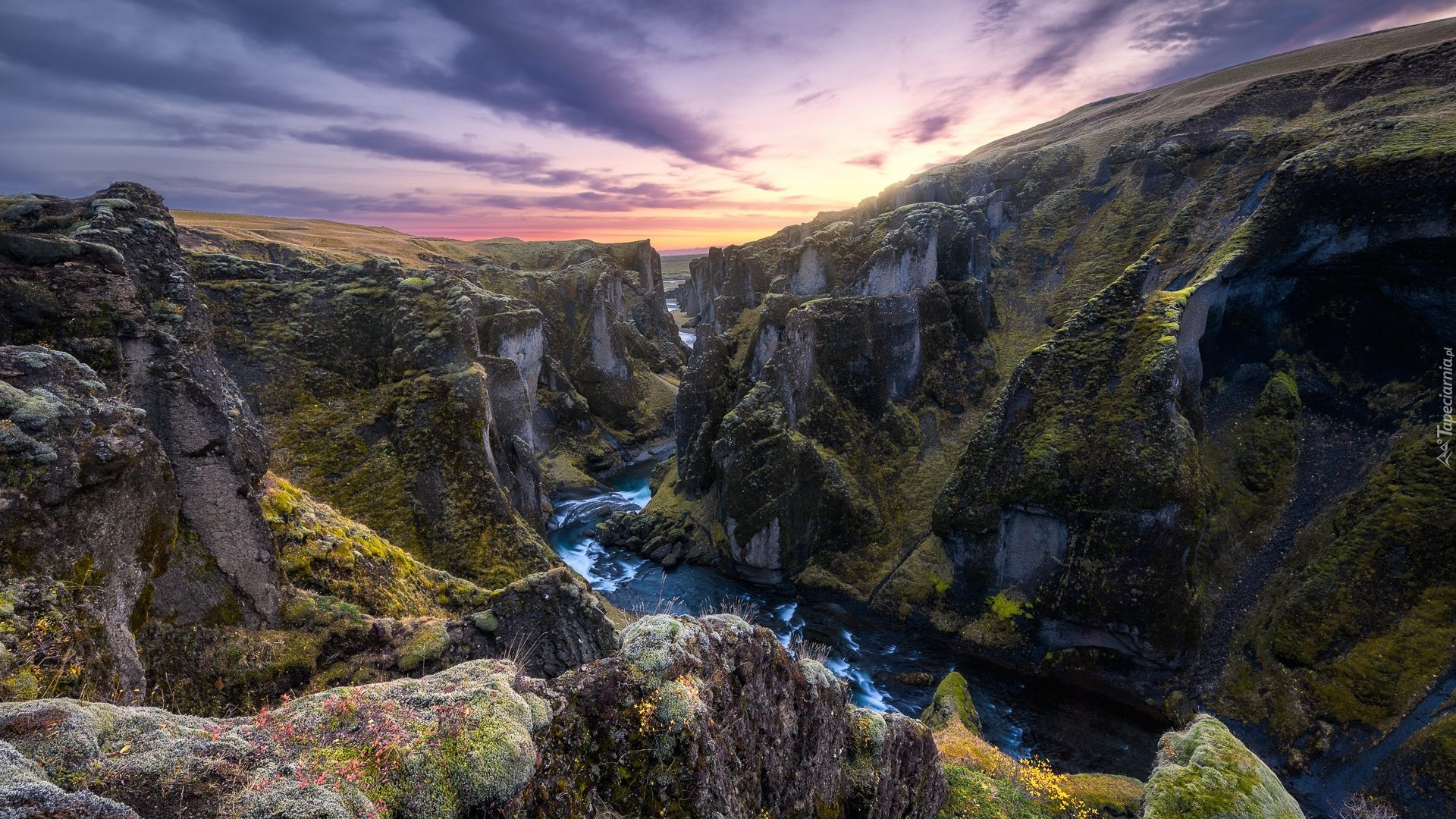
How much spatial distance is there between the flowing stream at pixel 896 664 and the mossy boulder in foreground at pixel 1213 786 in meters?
15.2

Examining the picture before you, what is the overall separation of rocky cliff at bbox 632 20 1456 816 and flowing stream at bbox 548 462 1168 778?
1.79 meters

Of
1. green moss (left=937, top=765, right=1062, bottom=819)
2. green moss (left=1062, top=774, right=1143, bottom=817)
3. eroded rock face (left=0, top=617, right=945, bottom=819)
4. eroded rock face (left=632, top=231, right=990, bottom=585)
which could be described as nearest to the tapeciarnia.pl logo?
green moss (left=1062, top=774, right=1143, bottom=817)

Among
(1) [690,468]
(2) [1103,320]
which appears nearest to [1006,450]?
(2) [1103,320]

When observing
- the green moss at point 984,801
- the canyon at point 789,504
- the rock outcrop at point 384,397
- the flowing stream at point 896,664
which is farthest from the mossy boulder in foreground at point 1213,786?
the rock outcrop at point 384,397

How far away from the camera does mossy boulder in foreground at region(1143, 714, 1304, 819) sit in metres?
→ 14.0

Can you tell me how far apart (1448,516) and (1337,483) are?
728 centimetres

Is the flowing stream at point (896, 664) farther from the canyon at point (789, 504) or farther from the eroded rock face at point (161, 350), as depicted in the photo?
the eroded rock face at point (161, 350)

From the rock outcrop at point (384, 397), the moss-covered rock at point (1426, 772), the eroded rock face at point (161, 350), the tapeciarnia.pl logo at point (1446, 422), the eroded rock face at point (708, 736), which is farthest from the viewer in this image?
the tapeciarnia.pl logo at point (1446, 422)

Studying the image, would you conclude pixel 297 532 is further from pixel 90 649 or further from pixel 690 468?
pixel 690 468

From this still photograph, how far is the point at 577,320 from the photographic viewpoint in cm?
7856

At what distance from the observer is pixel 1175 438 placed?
34.0m

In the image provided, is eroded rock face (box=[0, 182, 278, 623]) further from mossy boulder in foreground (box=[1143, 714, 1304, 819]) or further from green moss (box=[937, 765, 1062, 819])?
mossy boulder in foreground (box=[1143, 714, 1304, 819])

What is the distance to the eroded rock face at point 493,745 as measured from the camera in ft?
15.3

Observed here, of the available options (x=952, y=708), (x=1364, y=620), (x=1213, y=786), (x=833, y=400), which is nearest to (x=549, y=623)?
(x=1213, y=786)
